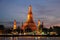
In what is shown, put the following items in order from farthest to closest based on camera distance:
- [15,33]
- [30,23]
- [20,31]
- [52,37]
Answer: [30,23]
[20,31]
[15,33]
[52,37]

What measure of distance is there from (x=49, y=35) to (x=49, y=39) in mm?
1636

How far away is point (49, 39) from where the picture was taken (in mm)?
27859

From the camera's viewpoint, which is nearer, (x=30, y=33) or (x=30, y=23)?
(x=30, y=33)

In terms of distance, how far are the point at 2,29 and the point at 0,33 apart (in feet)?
5.41

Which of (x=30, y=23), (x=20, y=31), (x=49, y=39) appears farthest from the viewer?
(x=30, y=23)

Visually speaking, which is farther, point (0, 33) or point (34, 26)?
point (34, 26)

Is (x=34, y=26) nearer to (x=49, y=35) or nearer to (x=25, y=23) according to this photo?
(x=25, y=23)

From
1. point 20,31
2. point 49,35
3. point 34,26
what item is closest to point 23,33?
point 20,31

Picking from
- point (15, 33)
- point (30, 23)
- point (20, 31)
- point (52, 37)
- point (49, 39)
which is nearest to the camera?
point (49, 39)

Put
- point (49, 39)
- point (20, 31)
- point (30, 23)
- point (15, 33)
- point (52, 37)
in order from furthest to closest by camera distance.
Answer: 1. point (30, 23)
2. point (20, 31)
3. point (15, 33)
4. point (52, 37)
5. point (49, 39)

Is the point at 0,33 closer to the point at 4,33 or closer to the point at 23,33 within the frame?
Answer: the point at 4,33

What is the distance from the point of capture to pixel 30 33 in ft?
111

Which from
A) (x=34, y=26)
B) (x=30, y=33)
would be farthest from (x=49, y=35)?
(x=34, y=26)

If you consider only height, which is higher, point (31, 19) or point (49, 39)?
point (31, 19)
